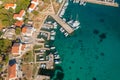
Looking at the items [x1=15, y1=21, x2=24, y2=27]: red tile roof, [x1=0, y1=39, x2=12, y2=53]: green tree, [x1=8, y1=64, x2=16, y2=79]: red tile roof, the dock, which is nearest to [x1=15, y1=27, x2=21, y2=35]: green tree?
[x1=15, y1=21, x2=24, y2=27]: red tile roof

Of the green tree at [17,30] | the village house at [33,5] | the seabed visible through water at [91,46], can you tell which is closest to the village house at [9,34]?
the green tree at [17,30]

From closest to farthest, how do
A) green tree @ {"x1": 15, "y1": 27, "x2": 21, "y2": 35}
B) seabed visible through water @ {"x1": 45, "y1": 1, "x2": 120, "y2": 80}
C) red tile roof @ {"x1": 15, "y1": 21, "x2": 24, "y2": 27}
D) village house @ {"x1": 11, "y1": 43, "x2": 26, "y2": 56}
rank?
seabed visible through water @ {"x1": 45, "y1": 1, "x2": 120, "y2": 80}, village house @ {"x1": 11, "y1": 43, "x2": 26, "y2": 56}, green tree @ {"x1": 15, "y1": 27, "x2": 21, "y2": 35}, red tile roof @ {"x1": 15, "y1": 21, "x2": 24, "y2": 27}

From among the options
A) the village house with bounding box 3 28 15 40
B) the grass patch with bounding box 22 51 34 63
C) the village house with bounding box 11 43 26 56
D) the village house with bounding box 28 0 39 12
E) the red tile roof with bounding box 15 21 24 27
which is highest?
the village house with bounding box 28 0 39 12

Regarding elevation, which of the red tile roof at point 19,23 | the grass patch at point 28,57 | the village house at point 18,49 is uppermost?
the red tile roof at point 19,23

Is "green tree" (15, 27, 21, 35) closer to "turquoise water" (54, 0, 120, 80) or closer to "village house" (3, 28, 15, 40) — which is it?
"village house" (3, 28, 15, 40)

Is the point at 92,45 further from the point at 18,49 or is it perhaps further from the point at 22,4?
the point at 22,4

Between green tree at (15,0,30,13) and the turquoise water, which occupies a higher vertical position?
green tree at (15,0,30,13)

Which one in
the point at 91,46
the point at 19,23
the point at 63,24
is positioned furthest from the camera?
the point at 63,24

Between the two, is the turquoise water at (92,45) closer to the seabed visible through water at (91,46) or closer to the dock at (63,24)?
the seabed visible through water at (91,46)

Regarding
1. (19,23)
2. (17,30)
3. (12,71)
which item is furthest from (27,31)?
(12,71)

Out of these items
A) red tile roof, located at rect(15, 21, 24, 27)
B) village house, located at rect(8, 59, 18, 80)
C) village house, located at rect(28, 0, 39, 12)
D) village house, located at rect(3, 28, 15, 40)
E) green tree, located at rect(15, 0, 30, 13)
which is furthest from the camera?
green tree, located at rect(15, 0, 30, 13)
